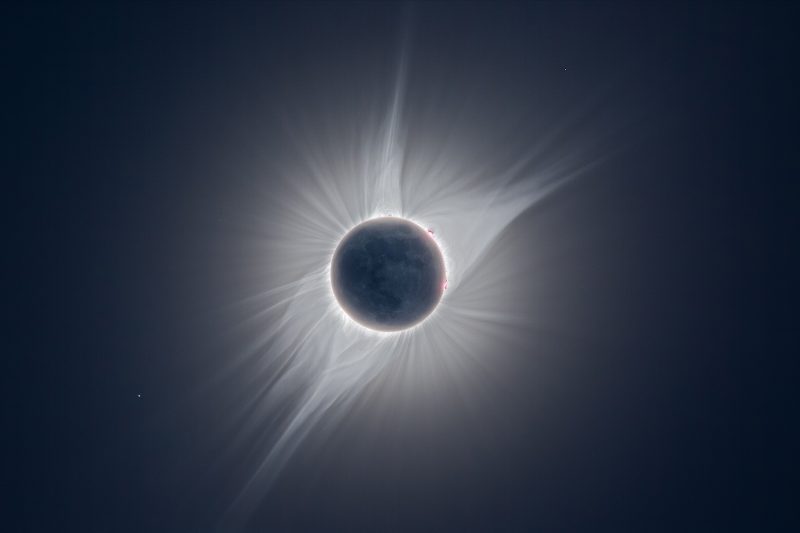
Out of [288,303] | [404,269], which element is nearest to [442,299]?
[404,269]

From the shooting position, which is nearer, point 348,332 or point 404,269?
point 404,269

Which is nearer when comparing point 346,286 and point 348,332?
point 346,286

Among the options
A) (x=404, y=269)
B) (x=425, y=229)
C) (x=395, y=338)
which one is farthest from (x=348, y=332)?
(x=425, y=229)

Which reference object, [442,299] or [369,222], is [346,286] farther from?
[442,299]

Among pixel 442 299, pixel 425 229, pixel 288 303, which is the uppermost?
pixel 425 229

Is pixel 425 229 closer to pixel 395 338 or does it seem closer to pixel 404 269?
pixel 404 269

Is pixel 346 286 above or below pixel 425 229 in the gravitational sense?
below
